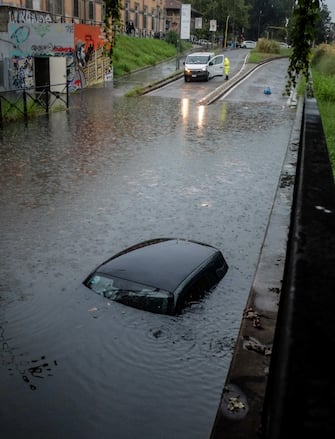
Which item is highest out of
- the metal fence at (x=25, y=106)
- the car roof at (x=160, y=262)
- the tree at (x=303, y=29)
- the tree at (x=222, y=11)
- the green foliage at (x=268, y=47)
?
the tree at (x=222, y=11)

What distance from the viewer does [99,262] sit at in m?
7.00

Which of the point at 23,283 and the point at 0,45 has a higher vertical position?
the point at 0,45

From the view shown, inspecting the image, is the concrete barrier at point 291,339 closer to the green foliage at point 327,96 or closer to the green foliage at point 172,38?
Result: the green foliage at point 327,96

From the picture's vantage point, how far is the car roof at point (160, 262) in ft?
20.3

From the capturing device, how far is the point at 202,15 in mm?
86625

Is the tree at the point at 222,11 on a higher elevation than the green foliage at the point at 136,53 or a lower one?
Result: higher

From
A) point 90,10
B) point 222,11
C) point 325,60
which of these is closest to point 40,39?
point 90,10

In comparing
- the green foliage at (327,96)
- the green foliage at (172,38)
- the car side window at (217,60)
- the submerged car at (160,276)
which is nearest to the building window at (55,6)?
the car side window at (217,60)

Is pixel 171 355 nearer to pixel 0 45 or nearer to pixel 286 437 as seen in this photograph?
pixel 286 437

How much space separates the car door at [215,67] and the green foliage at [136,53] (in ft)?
22.7

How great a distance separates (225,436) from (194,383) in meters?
1.65

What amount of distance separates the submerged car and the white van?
102 feet

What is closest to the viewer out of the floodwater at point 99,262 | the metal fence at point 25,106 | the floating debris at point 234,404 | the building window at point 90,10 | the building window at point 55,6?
the floating debris at point 234,404

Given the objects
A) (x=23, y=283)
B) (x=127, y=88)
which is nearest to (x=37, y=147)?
(x=23, y=283)
